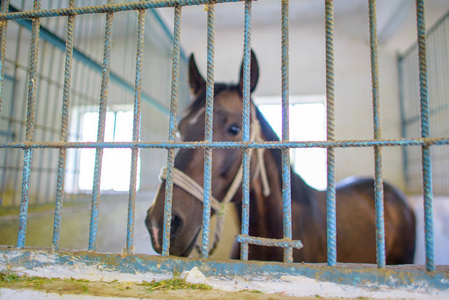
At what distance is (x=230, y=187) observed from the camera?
3.50 feet

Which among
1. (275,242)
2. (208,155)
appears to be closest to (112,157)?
(208,155)

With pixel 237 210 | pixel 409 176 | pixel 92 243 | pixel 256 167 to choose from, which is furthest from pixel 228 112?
pixel 409 176

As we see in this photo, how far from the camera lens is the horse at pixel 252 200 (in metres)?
0.89

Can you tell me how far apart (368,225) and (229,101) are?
1110mm

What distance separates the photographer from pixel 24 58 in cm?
405

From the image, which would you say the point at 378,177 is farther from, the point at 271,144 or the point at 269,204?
the point at 269,204

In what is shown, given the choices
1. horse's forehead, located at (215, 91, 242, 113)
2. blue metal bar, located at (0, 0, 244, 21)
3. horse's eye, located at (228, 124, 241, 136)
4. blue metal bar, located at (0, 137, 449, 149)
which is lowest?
blue metal bar, located at (0, 137, 449, 149)

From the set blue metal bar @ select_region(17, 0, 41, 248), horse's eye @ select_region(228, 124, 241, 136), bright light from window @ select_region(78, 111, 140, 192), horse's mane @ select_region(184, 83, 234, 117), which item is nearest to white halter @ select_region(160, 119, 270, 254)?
horse's eye @ select_region(228, 124, 241, 136)

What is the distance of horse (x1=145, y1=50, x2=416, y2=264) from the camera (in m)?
0.89

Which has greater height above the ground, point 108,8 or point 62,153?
point 108,8

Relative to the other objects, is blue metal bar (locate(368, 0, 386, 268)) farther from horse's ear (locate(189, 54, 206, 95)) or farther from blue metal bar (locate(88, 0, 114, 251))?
horse's ear (locate(189, 54, 206, 95))

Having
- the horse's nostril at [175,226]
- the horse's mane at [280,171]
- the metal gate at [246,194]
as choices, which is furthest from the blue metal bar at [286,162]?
the horse's mane at [280,171]

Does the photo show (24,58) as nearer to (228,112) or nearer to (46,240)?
(46,240)

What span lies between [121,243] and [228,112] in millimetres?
1671
